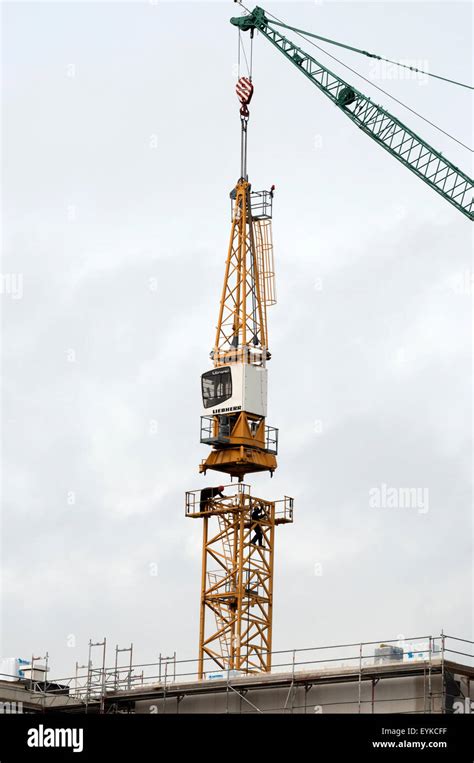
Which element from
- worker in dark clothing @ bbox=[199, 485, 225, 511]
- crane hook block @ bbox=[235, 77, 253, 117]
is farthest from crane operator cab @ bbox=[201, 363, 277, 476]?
crane hook block @ bbox=[235, 77, 253, 117]

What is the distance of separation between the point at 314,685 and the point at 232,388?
151ft

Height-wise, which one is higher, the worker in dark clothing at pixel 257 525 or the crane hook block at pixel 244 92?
the crane hook block at pixel 244 92

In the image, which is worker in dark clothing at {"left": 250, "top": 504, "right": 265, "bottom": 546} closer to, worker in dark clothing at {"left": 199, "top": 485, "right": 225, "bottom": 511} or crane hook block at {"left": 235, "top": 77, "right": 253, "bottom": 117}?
worker in dark clothing at {"left": 199, "top": 485, "right": 225, "bottom": 511}

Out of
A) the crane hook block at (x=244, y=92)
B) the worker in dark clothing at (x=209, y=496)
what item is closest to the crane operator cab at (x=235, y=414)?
the worker in dark clothing at (x=209, y=496)

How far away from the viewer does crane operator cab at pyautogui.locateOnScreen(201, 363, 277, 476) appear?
117m

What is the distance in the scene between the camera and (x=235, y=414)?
11762cm

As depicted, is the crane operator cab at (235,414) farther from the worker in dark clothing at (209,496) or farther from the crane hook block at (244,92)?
the crane hook block at (244,92)

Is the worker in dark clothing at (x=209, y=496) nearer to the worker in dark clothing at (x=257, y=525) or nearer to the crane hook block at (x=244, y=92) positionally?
the worker in dark clothing at (x=257, y=525)

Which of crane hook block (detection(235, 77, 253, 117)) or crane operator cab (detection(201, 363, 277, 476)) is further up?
crane hook block (detection(235, 77, 253, 117))

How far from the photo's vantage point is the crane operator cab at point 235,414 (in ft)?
384
